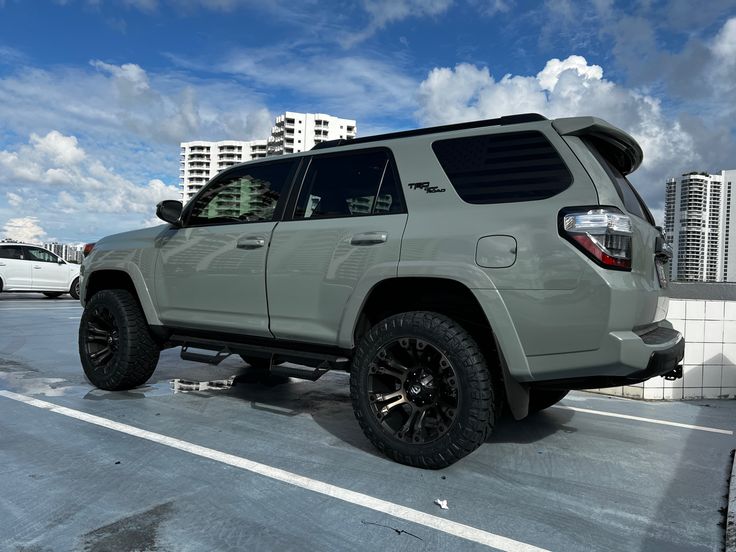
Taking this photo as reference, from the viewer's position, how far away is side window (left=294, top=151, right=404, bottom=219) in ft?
11.3

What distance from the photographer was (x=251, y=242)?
12.9ft

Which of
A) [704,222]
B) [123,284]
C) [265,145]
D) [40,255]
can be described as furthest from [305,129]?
Result: [123,284]

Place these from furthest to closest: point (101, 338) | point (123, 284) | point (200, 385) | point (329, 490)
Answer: point (200, 385) < point (123, 284) < point (101, 338) < point (329, 490)

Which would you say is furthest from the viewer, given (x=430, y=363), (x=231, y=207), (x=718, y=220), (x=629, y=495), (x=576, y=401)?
(x=718, y=220)

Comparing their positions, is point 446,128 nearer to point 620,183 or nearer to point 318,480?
point 620,183

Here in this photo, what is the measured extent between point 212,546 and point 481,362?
1.58 m

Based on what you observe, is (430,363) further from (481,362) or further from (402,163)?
(402,163)

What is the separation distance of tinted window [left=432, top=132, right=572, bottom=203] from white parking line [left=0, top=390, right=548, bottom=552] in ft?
5.44

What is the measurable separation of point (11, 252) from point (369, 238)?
1632cm

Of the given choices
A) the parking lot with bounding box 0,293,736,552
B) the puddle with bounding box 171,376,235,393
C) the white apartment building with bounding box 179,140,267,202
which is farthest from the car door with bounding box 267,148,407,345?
the white apartment building with bounding box 179,140,267,202

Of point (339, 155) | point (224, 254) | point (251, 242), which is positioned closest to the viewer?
point (339, 155)

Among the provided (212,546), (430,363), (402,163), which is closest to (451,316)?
(430,363)

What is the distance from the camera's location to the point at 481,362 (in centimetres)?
294

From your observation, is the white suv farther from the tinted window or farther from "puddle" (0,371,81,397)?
the tinted window
